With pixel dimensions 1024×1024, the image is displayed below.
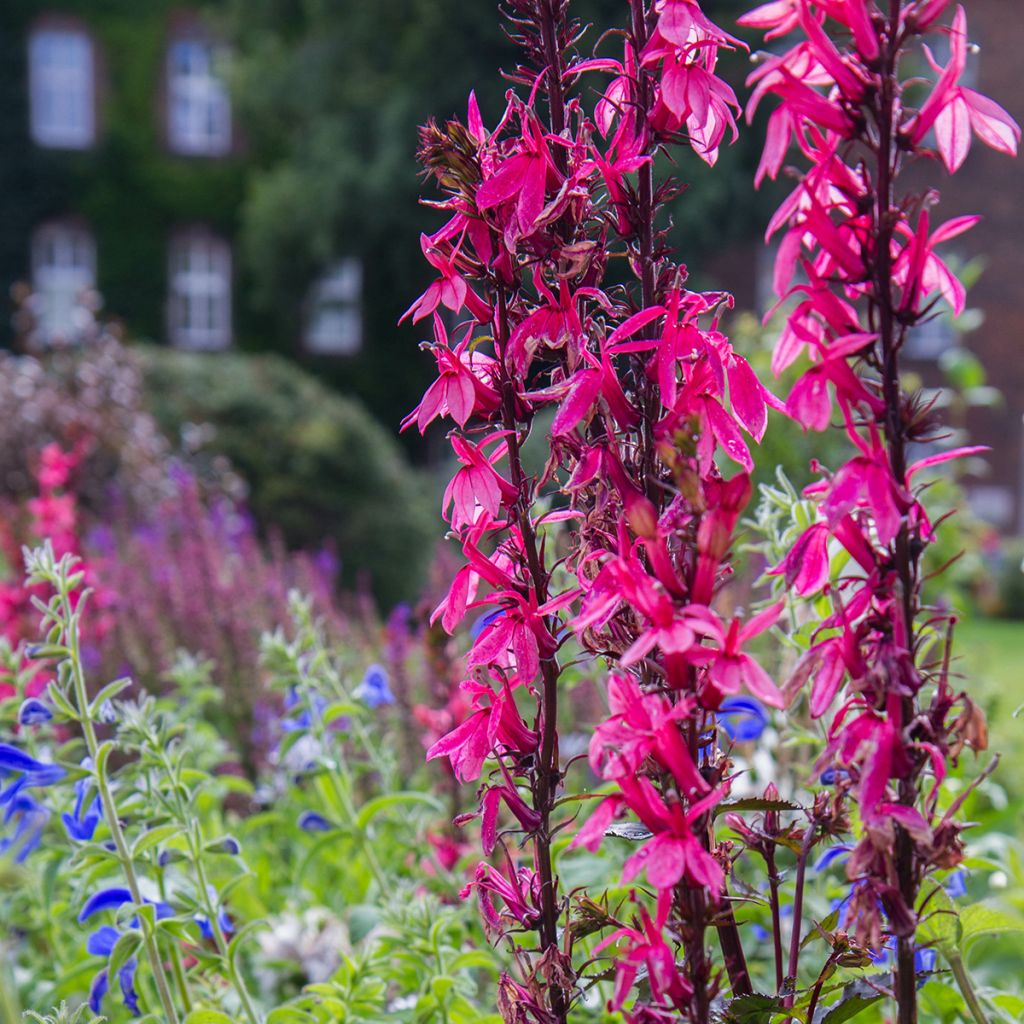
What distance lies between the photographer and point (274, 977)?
7.68ft

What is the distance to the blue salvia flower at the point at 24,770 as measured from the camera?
169 centimetres

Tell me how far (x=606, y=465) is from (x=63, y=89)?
20.5 metres

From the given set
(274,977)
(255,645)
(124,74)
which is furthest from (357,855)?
(124,74)

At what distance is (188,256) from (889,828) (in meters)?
20.0

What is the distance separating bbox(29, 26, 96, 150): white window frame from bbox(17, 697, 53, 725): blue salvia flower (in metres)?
19.2

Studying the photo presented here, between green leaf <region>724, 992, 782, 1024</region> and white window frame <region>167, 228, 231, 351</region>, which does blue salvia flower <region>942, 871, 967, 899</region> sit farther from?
white window frame <region>167, 228, 231, 351</region>

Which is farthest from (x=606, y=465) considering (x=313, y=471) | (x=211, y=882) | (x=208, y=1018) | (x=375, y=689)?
(x=313, y=471)

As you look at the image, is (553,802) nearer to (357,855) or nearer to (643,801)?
(643,801)

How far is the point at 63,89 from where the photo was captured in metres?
19.0

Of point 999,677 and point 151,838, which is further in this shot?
point 999,677

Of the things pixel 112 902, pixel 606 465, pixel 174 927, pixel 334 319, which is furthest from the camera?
pixel 334 319

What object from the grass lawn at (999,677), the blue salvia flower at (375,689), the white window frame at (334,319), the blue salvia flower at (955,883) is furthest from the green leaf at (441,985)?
the white window frame at (334,319)

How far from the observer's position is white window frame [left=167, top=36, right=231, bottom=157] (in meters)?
19.3

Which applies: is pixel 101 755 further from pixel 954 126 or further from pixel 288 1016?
pixel 954 126
